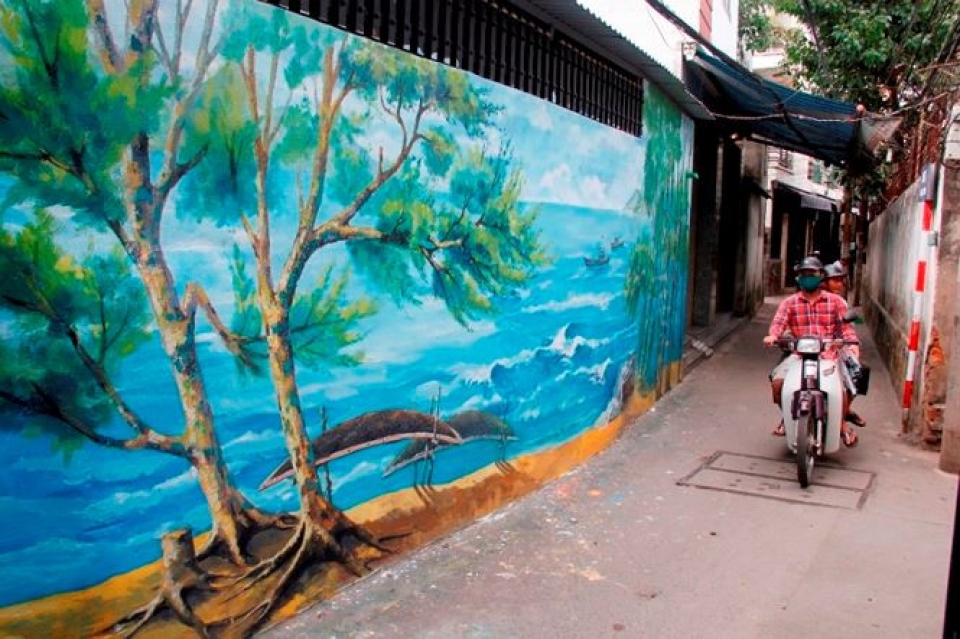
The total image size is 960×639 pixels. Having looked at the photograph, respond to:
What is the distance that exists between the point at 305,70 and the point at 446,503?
2.53 metres

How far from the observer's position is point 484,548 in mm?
4723

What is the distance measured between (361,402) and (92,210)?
167 centimetres

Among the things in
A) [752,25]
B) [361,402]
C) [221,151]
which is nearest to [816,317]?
[361,402]

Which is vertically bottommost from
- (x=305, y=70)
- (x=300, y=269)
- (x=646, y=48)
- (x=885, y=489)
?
(x=885, y=489)

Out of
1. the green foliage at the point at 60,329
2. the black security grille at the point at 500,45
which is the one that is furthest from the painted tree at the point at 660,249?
the green foliage at the point at 60,329

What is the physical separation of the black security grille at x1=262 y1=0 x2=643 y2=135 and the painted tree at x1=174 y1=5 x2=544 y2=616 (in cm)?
13

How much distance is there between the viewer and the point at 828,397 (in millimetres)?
6398

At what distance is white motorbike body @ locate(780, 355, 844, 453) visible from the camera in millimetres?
6398

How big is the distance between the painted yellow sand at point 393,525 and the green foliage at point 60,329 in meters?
0.52

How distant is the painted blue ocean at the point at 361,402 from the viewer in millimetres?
2643

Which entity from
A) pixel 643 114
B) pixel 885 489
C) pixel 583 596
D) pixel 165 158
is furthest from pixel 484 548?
pixel 643 114

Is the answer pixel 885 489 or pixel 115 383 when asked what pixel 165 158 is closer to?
pixel 115 383

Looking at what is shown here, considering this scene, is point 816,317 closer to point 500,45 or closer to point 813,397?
point 813,397

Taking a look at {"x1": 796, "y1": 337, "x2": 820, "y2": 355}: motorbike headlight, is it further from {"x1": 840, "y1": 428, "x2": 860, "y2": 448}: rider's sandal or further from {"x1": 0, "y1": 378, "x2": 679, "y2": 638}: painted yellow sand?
{"x1": 0, "y1": 378, "x2": 679, "y2": 638}: painted yellow sand
